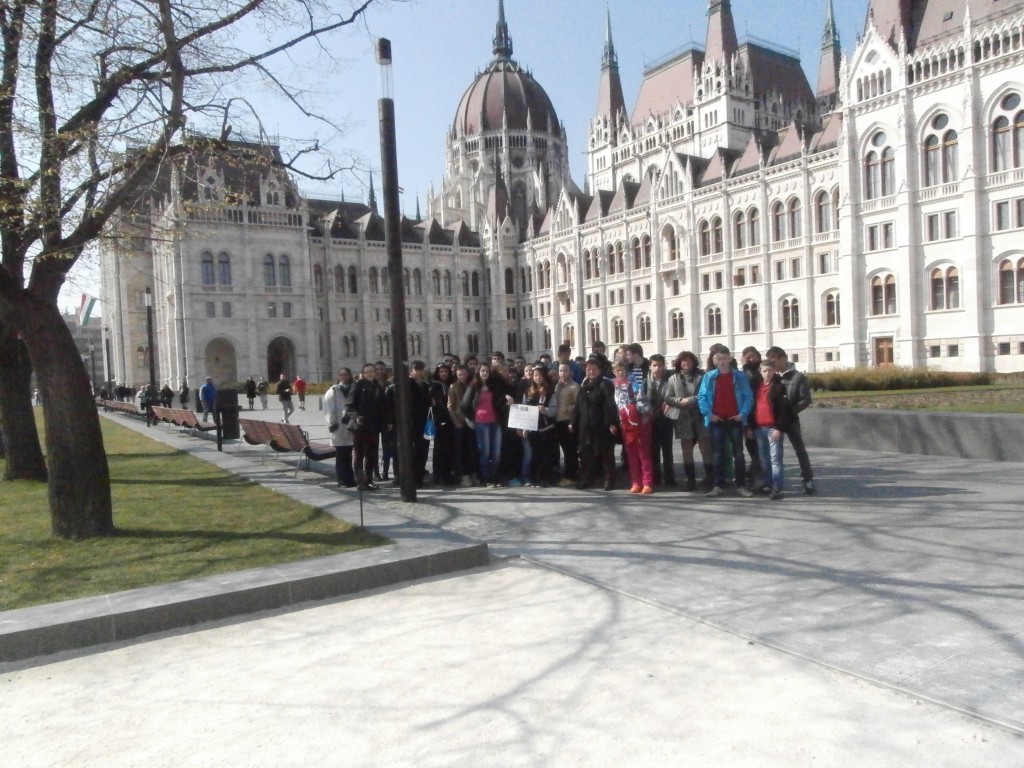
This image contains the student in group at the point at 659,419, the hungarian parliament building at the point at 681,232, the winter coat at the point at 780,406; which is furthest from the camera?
the hungarian parliament building at the point at 681,232

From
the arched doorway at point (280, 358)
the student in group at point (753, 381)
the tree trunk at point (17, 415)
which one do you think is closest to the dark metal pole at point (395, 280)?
the student in group at point (753, 381)

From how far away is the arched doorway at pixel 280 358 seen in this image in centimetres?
6366

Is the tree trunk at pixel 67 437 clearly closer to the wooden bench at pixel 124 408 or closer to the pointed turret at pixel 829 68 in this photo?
the wooden bench at pixel 124 408

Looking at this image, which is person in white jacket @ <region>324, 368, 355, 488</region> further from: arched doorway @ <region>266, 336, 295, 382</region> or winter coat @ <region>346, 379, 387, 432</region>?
arched doorway @ <region>266, 336, 295, 382</region>

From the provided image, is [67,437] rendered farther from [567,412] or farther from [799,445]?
[799,445]

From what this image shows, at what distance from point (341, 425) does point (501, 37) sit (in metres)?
108

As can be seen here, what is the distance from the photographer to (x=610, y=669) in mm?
4195

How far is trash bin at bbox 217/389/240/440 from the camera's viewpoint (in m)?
18.0

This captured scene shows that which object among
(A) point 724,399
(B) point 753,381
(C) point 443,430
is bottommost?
(C) point 443,430

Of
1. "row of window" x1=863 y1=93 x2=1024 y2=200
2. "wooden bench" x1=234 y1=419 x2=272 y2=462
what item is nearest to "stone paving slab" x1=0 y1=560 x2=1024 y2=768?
"wooden bench" x1=234 y1=419 x2=272 y2=462

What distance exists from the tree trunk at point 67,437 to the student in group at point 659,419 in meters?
6.14

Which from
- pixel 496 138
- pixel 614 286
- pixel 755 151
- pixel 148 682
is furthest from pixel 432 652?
pixel 496 138

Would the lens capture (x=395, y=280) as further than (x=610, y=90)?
No

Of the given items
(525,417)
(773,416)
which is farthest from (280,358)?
(773,416)
